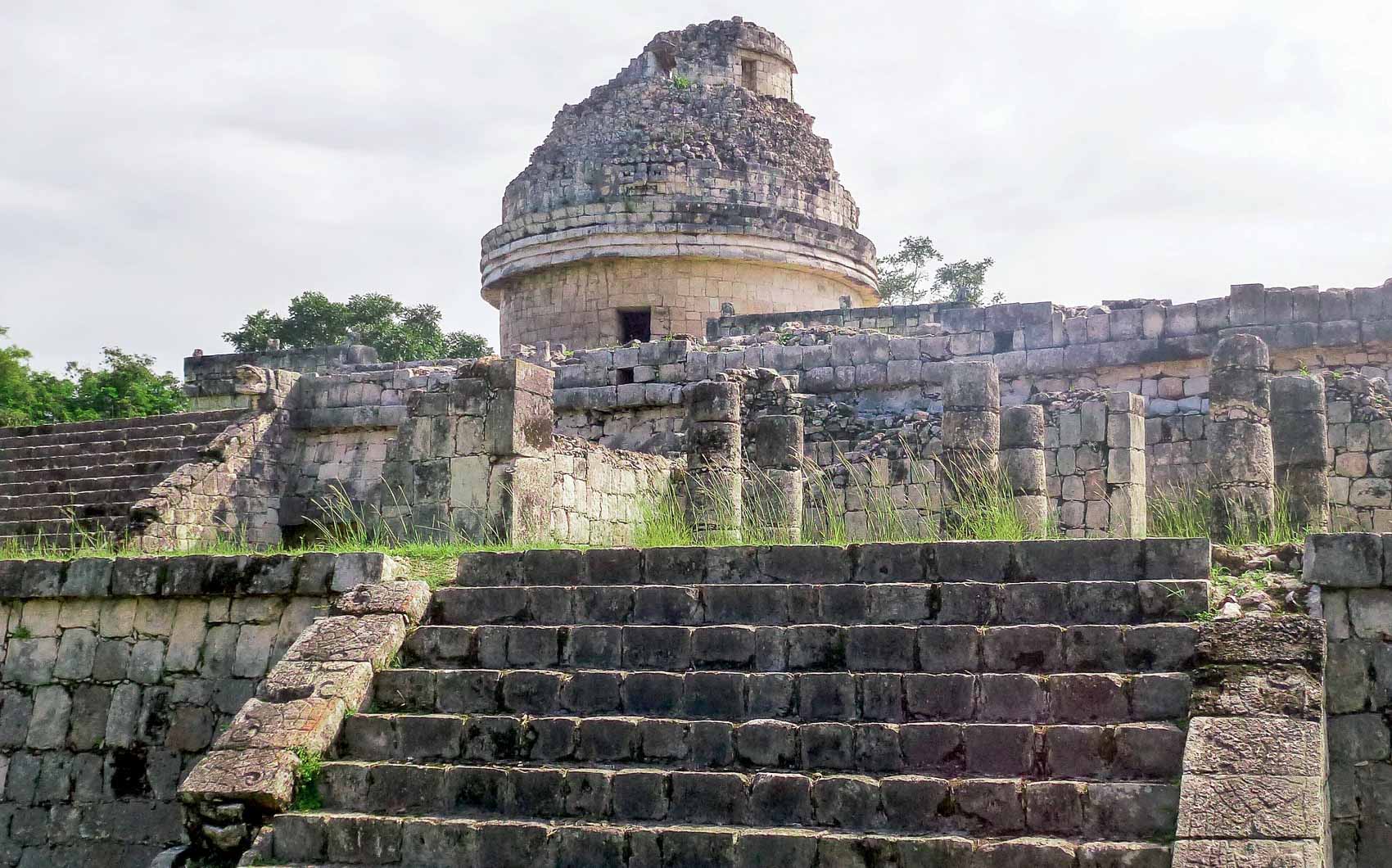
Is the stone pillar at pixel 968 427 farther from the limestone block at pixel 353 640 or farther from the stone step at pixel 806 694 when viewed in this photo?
the limestone block at pixel 353 640

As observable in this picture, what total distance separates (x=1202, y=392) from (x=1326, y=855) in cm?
903

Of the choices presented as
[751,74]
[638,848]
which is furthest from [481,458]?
[751,74]

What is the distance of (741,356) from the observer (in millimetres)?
16016

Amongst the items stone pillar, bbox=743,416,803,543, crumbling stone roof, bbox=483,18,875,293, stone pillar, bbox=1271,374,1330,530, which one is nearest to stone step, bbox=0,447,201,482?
crumbling stone roof, bbox=483,18,875,293

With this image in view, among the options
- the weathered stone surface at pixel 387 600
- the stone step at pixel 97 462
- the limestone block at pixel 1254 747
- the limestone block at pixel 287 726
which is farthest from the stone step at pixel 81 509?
the limestone block at pixel 1254 747

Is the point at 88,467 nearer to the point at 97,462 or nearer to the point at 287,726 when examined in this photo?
the point at 97,462

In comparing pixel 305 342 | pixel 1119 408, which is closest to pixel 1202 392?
pixel 1119 408

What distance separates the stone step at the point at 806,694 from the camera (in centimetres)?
665

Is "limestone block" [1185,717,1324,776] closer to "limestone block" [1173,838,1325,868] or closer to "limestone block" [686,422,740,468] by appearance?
"limestone block" [1173,838,1325,868]

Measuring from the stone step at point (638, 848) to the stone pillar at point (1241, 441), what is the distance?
376 cm

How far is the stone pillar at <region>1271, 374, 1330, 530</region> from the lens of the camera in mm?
9617

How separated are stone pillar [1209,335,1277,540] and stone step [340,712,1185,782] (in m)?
3.07

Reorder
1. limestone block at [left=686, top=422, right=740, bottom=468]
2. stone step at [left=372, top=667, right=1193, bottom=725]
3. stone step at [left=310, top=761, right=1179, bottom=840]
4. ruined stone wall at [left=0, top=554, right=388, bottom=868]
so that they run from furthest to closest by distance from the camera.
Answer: limestone block at [left=686, top=422, right=740, bottom=468]
ruined stone wall at [left=0, top=554, right=388, bottom=868]
stone step at [left=372, top=667, right=1193, bottom=725]
stone step at [left=310, top=761, right=1179, bottom=840]

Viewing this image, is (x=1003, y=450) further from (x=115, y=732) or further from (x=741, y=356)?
(x=115, y=732)
